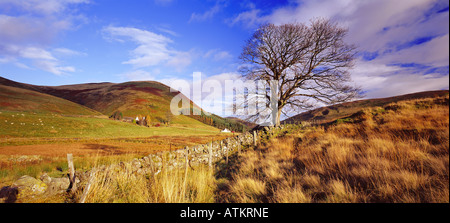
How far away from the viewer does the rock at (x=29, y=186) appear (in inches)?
163

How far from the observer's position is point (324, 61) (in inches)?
440

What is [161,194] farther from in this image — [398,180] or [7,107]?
[7,107]

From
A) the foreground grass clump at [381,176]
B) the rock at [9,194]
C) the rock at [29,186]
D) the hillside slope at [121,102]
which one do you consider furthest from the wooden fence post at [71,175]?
the hillside slope at [121,102]

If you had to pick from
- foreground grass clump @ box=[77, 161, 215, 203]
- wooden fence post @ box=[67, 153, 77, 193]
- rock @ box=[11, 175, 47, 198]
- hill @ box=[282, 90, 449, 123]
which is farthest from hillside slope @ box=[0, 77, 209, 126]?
foreground grass clump @ box=[77, 161, 215, 203]

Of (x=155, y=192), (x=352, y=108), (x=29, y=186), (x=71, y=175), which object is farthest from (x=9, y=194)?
(x=352, y=108)

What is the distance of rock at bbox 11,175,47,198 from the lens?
413 cm

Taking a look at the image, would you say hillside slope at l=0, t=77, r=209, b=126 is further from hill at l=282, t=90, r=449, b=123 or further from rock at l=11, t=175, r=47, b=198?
rock at l=11, t=175, r=47, b=198

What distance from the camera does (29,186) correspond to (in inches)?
168

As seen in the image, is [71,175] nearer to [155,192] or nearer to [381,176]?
[155,192]

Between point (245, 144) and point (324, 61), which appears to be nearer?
point (324, 61)
